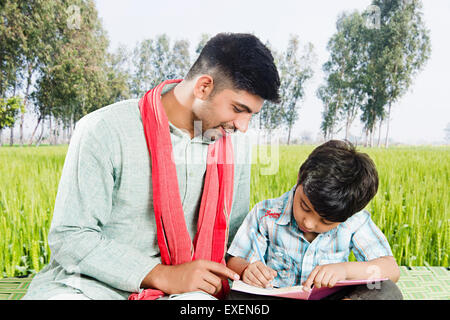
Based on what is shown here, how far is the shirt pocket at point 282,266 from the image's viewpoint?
3.06 ft

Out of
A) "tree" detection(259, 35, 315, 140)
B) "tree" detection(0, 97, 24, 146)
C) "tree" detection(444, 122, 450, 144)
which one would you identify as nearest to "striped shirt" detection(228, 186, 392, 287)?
"tree" detection(259, 35, 315, 140)

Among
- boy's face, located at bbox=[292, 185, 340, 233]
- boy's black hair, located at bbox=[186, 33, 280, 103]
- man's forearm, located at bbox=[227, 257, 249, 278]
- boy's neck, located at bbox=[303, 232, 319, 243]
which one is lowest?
man's forearm, located at bbox=[227, 257, 249, 278]

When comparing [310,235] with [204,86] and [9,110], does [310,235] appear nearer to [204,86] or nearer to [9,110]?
[204,86]

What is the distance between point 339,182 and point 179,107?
43cm

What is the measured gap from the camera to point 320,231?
862 millimetres

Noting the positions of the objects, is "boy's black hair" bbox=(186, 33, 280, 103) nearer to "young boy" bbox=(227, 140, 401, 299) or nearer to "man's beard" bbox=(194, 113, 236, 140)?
"man's beard" bbox=(194, 113, 236, 140)

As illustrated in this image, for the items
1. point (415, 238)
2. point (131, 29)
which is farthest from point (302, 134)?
point (415, 238)

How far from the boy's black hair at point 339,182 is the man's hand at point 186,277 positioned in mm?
267

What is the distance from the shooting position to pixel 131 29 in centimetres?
104

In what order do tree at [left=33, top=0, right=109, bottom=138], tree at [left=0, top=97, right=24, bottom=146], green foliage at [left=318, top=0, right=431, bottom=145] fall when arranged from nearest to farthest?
green foliage at [left=318, top=0, right=431, bottom=145], tree at [left=33, top=0, right=109, bottom=138], tree at [left=0, top=97, right=24, bottom=146]

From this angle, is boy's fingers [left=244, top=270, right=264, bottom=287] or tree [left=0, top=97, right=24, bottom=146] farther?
tree [left=0, top=97, right=24, bottom=146]

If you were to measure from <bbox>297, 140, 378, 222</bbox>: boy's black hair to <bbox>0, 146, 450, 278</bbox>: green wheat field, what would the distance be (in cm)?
15

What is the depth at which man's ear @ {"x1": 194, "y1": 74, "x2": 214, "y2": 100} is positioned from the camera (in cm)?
81
